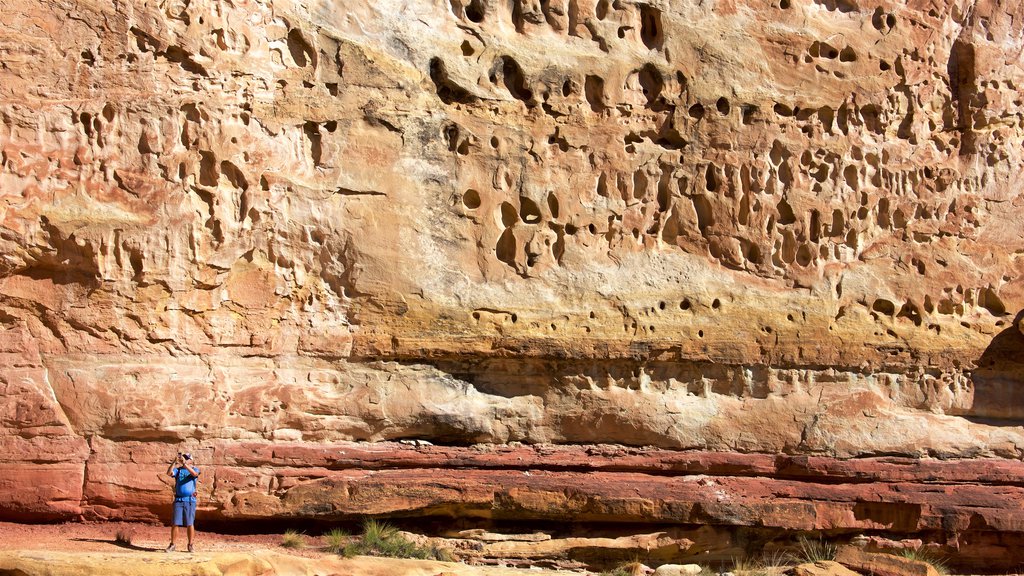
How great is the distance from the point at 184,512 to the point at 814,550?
5.71 meters

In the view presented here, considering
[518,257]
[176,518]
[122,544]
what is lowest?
[122,544]

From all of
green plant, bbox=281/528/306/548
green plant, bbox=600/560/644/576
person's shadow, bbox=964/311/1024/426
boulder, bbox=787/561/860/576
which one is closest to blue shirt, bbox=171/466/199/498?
green plant, bbox=281/528/306/548

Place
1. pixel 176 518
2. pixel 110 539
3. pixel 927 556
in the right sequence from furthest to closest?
pixel 927 556 → pixel 110 539 → pixel 176 518

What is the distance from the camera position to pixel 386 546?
30.2 ft

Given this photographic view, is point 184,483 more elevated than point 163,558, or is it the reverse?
point 184,483

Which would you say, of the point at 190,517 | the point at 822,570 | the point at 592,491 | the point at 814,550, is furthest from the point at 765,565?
the point at 190,517

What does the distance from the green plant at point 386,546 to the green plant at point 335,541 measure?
5 cm

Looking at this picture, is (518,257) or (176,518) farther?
(518,257)

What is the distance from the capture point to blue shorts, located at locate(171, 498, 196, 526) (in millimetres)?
8680

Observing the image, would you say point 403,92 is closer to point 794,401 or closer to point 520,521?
point 520,521

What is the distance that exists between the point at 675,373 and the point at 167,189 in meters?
5.17

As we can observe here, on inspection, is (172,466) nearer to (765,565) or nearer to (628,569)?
(628,569)

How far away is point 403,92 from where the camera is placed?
10.6 m

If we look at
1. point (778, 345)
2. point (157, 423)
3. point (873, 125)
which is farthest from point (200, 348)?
point (873, 125)
